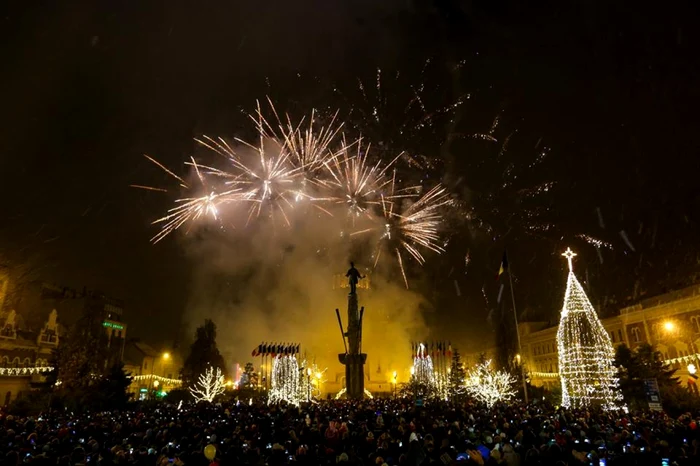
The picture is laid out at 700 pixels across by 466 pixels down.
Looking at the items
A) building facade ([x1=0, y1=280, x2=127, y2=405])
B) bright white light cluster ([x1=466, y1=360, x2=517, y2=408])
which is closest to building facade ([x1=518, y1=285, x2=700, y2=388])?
bright white light cluster ([x1=466, y1=360, x2=517, y2=408])

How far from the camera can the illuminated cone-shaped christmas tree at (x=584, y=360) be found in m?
30.1

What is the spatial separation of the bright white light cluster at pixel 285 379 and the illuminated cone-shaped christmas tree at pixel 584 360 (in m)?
30.5

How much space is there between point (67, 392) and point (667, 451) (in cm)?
4313

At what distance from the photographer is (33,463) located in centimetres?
979

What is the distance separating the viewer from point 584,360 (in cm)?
3120

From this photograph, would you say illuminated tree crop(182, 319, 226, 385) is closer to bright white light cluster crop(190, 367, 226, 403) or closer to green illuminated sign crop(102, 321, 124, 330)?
bright white light cluster crop(190, 367, 226, 403)

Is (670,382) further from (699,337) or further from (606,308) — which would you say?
(606,308)

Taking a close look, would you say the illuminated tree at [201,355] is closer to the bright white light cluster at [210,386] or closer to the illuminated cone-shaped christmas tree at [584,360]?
the bright white light cluster at [210,386]

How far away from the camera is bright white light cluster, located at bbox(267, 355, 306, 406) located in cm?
5282

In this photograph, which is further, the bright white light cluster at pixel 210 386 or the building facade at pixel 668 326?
the bright white light cluster at pixel 210 386

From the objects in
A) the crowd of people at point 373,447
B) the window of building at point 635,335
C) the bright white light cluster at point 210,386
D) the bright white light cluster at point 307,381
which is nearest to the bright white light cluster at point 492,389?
the window of building at point 635,335

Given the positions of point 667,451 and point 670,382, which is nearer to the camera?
point 667,451

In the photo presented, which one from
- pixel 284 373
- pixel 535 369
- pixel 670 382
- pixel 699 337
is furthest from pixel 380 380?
pixel 670 382

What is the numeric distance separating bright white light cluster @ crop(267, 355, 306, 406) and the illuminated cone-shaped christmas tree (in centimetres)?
3054
